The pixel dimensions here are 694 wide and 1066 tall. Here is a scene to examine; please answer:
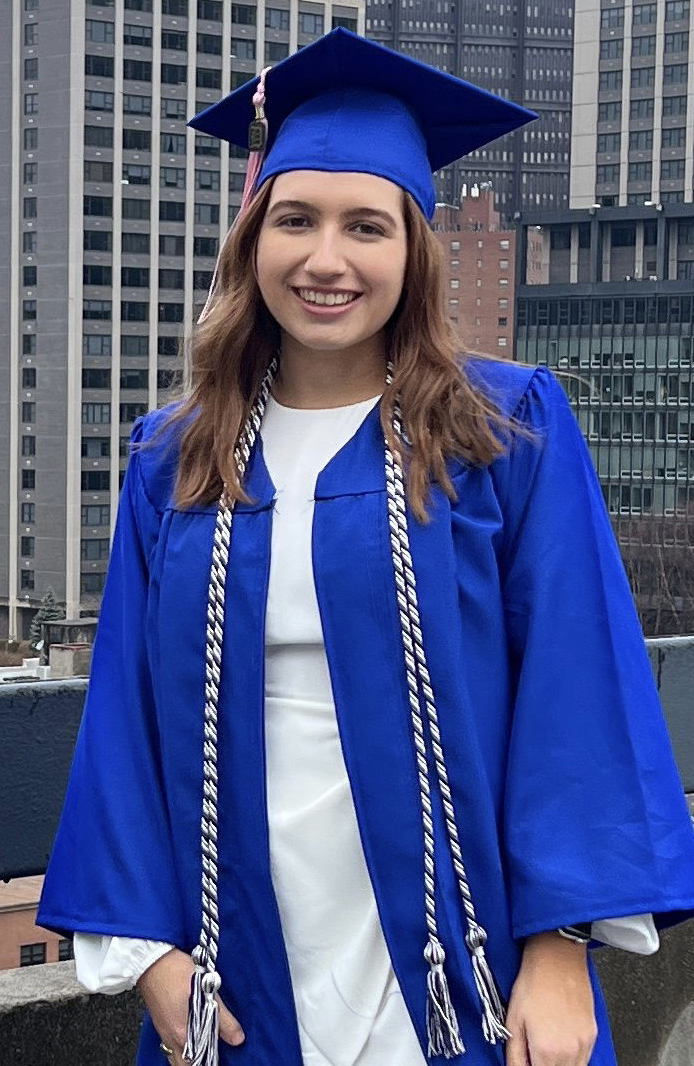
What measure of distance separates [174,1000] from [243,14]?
74471mm

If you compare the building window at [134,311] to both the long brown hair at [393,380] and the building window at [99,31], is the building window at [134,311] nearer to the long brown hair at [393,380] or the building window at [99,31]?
the building window at [99,31]

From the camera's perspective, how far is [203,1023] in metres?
2.02

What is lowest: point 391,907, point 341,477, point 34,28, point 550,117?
point 391,907

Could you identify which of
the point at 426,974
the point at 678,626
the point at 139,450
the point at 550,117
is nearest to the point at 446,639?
the point at 426,974

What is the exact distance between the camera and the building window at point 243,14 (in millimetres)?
72438

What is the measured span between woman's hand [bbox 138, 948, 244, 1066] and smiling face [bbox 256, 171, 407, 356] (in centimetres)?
81

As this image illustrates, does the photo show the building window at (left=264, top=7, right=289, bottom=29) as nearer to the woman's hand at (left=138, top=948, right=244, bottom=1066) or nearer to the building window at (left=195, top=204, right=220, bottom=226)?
the building window at (left=195, top=204, right=220, bottom=226)

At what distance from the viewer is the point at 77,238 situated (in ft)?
226

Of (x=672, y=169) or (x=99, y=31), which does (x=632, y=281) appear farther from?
(x=99, y=31)

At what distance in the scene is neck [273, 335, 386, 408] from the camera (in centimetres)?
221

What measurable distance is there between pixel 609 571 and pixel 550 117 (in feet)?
461

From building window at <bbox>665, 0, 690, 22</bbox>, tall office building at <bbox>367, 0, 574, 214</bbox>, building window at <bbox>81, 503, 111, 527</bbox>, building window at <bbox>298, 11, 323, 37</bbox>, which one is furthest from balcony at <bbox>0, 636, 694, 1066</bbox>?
tall office building at <bbox>367, 0, 574, 214</bbox>

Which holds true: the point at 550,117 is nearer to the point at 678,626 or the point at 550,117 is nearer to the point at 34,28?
the point at 34,28

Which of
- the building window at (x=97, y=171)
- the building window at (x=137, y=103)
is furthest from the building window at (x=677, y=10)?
the building window at (x=97, y=171)
